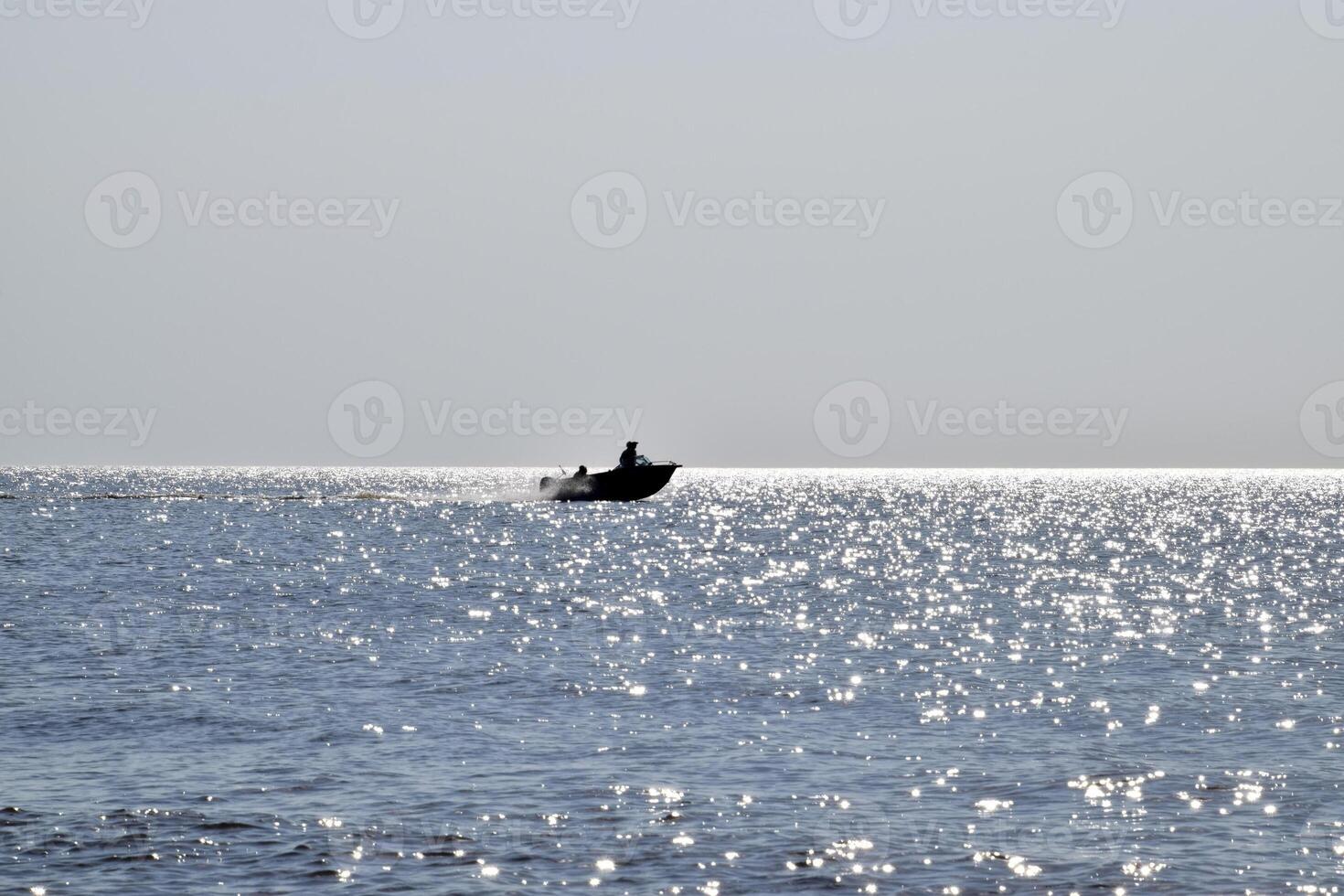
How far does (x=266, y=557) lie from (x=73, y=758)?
186 feet

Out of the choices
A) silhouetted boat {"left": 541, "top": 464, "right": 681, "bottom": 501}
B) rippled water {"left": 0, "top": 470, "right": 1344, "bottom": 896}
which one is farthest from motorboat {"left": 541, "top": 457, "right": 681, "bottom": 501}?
rippled water {"left": 0, "top": 470, "right": 1344, "bottom": 896}

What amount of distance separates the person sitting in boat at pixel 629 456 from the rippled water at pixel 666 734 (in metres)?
66.0

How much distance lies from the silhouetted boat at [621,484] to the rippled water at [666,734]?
222ft

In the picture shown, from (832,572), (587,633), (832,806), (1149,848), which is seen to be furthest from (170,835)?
(832,572)

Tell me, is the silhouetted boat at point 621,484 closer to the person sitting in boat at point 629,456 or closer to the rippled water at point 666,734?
the person sitting in boat at point 629,456

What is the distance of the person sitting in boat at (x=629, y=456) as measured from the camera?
133125 millimetres

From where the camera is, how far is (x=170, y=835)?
19.8 meters

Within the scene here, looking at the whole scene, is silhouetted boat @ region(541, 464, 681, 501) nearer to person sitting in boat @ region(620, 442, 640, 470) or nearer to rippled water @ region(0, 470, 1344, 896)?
person sitting in boat @ region(620, 442, 640, 470)

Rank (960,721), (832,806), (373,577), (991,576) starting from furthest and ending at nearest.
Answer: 1. (991,576)
2. (373,577)
3. (960,721)
4. (832,806)

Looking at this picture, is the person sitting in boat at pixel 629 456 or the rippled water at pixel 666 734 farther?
the person sitting in boat at pixel 629 456

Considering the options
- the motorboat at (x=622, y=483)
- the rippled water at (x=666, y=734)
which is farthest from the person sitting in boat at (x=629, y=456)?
the rippled water at (x=666, y=734)

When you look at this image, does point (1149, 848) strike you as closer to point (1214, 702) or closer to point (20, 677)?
point (1214, 702)

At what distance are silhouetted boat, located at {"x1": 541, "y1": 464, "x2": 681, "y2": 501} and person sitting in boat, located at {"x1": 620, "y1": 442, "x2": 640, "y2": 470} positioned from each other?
0.94 feet

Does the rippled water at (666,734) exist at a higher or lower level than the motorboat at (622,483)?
lower
